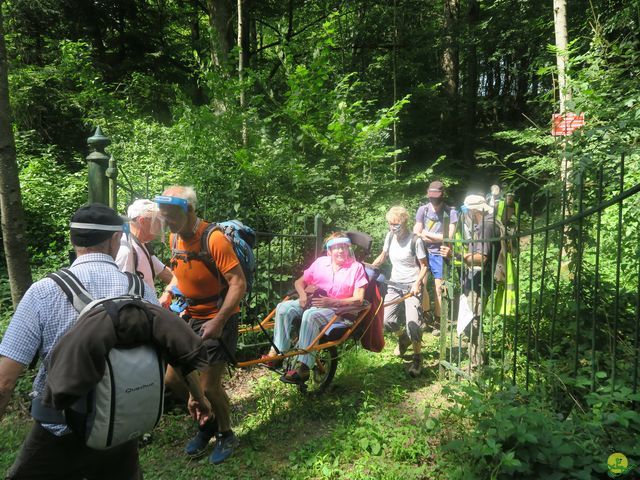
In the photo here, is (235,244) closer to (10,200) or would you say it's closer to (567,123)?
(10,200)

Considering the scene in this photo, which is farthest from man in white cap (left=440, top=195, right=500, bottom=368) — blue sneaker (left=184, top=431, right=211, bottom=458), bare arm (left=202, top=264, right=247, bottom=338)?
blue sneaker (left=184, top=431, right=211, bottom=458)

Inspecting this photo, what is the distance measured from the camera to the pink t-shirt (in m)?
4.62

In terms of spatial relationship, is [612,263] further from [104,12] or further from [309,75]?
[104,12]

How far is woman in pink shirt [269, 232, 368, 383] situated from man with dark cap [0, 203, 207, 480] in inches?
87.2

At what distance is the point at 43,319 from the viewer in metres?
1.91

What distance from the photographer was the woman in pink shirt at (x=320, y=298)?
4.26 meters

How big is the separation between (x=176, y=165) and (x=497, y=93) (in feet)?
62.4

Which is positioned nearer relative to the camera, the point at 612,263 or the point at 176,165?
the point at 612,263

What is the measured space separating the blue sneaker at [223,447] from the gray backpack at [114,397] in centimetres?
172

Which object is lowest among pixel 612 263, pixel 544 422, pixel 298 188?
pixel 544 422

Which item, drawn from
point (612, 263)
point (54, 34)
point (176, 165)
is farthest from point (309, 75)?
point (54, 34)

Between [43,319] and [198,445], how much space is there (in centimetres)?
211

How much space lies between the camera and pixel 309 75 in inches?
291

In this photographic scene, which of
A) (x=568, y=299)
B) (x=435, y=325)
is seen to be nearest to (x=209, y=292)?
(x=568, y=299)
